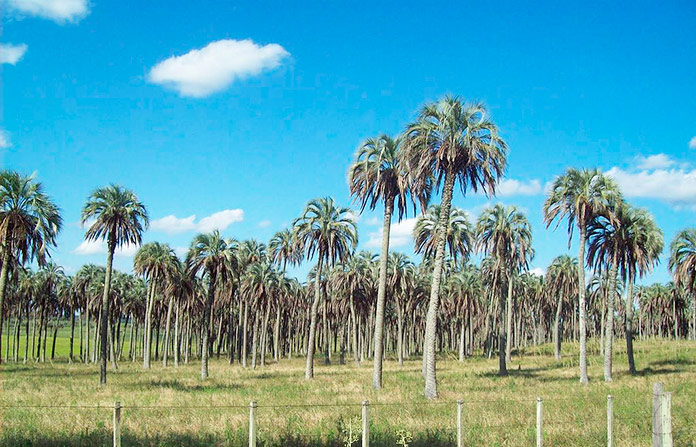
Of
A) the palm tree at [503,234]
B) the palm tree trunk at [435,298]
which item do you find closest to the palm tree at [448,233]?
the palm tree at [503,234]

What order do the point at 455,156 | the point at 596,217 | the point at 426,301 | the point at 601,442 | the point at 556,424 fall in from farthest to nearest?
1. the point at 426,301
2. the point at 596,217
3. the point at 455,156
4. the point at 556,424
5. the point at 601,442

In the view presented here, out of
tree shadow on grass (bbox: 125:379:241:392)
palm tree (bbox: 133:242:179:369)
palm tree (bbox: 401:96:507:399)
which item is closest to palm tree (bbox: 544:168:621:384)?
palm tree (bbox: 401:96:507:399)

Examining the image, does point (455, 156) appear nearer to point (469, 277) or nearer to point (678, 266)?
point (678, 266)

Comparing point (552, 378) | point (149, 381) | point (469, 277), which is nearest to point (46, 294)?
point (149, 381)

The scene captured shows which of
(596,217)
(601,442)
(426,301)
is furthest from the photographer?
(426,301)

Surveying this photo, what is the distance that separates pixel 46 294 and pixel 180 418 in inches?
2153

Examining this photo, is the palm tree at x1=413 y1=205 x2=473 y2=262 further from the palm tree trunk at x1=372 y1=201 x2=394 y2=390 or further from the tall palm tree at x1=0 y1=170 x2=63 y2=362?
the tall palm tree at x1=0 y1=170 x2=63 y2=362

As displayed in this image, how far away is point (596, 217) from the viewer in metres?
39.2

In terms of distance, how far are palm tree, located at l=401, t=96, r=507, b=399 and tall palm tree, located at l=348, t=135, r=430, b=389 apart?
2646mm

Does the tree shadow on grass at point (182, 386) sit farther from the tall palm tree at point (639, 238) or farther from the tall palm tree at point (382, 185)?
the tall palm tree at point (639, 238)

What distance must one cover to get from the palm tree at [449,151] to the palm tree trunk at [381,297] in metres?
4.16

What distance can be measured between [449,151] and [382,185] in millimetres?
5844

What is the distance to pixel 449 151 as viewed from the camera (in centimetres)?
3002

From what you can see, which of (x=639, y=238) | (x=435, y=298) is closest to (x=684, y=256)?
(x=639, y=238)
